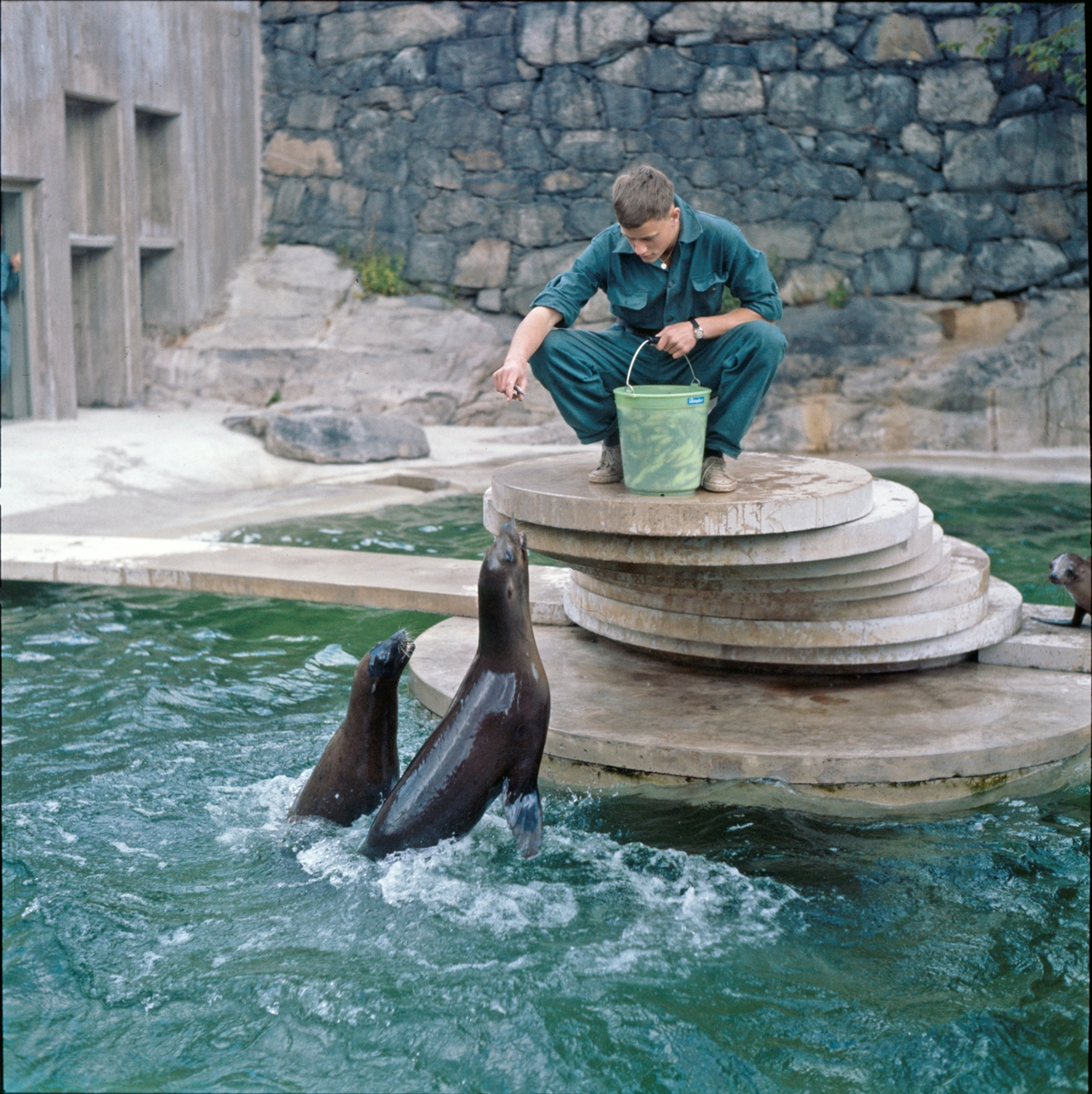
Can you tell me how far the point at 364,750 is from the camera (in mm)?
3393

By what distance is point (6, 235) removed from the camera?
398 inches

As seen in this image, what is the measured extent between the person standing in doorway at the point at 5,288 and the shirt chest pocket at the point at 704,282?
25.8 feet

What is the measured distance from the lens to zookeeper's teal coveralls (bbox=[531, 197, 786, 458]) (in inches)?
149

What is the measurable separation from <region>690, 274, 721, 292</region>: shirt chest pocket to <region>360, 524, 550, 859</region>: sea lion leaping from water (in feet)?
3.75

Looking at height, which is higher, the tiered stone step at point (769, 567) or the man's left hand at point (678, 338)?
the man's left hand at point (678, 338)

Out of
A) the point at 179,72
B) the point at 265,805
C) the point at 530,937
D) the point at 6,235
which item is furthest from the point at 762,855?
the point at 179,72

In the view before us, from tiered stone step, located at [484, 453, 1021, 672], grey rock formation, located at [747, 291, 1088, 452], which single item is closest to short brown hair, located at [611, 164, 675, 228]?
tiered stone step, located at [484, 453, 1021, 672]

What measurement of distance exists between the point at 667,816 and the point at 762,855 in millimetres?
331

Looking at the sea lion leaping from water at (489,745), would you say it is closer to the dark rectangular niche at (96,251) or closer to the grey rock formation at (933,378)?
the grey rock formation at (933,378)

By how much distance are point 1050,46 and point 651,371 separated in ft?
27.2

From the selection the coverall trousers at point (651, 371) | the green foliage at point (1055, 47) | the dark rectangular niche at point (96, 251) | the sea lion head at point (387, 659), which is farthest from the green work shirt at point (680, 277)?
the dark rectangular niche at point (96, 251)

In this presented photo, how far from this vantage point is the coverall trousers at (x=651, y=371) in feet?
12.4

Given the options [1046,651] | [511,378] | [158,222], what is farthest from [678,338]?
[158,222]

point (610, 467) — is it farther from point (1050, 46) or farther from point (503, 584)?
point (1050, 46)
